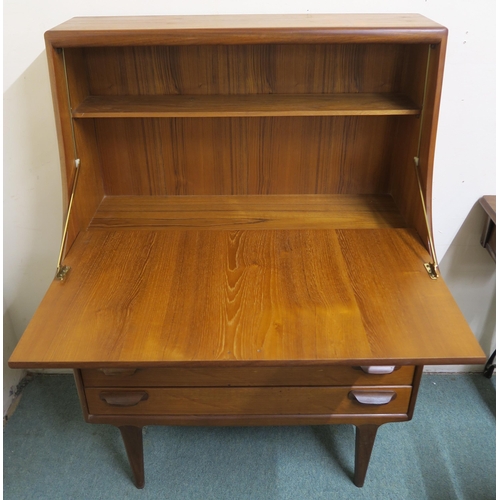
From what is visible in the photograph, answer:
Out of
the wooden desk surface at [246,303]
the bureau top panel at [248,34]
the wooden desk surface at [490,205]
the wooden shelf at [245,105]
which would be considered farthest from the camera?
the wooden desk surface at [490,205]

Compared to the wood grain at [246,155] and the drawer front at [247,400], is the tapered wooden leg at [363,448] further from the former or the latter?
the wood grain at [246,155]

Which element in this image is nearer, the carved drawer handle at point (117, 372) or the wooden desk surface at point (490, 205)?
the carved drawer handle at point (117, 372)

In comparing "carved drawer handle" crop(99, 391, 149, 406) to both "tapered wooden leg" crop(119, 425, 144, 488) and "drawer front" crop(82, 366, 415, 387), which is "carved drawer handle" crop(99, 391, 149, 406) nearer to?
"drawer front" crop(82, 366, 415, 387)

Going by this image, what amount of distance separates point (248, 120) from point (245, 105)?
0.14 metres

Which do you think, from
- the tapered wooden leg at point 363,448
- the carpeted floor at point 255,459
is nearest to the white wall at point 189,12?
the carpeted floor at point 255,459

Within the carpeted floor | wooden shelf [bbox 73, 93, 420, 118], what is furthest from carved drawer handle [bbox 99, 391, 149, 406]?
wooden shelf [bbox 73, 93, 420, 118]

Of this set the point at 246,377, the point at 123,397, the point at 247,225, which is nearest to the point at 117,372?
the point at 123,397

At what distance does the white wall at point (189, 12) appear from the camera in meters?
1.29

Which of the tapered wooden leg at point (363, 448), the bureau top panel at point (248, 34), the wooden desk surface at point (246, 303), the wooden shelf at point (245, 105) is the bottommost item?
the tapered wooden leg at point (363, 448)

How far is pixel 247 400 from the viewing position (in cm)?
116

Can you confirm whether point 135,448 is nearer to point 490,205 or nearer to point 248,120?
point 248,120

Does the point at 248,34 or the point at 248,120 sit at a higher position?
the point at 248,34

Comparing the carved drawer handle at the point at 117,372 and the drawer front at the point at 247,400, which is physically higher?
the carved drawer handle at the point at 117,372

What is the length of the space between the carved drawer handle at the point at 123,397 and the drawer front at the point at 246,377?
0.02 m
